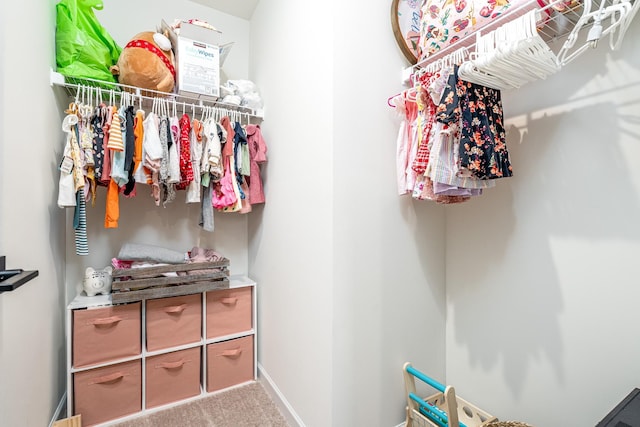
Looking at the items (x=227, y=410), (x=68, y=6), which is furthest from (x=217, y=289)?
(x=68, y=6)

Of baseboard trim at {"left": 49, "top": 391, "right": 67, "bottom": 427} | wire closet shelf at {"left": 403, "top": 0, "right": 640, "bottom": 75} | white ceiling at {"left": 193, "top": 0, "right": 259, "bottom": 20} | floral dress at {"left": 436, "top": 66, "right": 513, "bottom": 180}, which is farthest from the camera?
white ceiling at {"left": 193, "top": 0, "right": 259, "bottom": 20}

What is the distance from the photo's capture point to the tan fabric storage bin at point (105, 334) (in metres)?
1.63

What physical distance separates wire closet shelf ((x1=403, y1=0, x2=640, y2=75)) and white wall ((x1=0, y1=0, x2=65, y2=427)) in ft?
5.46

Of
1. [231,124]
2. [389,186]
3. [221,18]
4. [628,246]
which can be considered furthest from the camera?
[221,18]

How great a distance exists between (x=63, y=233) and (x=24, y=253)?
0.67 metres

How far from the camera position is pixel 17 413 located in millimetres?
1106

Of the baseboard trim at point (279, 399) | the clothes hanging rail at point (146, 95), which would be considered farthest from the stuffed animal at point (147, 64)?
the baseboard trim at point (279, 399)

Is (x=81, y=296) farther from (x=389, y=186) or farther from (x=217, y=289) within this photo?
(x=389, y=186)

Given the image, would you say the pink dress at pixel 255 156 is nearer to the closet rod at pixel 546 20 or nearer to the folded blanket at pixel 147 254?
the folded blanket at pixel 147 254

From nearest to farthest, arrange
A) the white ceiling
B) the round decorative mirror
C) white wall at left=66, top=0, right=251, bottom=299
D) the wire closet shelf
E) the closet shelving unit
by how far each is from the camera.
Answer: the wire closet shelf < the closet shelving unit < the round decorative mirror < white wall at left=66, top=0, right=251, bottom=299 < the white ceiling

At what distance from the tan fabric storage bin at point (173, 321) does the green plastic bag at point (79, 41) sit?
133 centimetres

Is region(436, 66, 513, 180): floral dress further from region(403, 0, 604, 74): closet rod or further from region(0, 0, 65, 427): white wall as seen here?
region(0, 0, 65, 427): white wall

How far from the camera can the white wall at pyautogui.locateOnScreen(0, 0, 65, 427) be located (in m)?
1.06

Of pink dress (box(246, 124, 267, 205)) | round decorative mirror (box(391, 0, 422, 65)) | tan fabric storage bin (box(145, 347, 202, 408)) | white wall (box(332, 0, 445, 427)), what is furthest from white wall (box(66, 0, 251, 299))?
round decorative mirror (box(391, 0, 422, 65))
